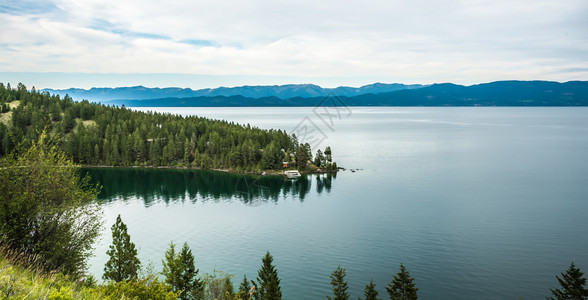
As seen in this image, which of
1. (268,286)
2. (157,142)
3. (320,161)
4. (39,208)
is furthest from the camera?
(157,142)

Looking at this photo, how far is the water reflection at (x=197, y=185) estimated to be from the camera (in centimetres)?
8338

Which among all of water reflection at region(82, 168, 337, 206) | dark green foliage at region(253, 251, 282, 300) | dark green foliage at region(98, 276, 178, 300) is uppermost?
dark green foliage at region(98, 276, 178, 300)

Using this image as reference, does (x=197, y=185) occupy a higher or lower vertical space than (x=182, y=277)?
lower

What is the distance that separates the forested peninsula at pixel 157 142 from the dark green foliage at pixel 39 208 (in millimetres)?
85667

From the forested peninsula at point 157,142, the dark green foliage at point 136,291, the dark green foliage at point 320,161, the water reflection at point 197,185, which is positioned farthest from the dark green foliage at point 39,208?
the dark green foliage at point 320,161

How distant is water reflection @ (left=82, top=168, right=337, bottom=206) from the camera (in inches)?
3282

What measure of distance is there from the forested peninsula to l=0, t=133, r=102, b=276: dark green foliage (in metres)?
85.7

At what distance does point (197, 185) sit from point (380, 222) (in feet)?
173

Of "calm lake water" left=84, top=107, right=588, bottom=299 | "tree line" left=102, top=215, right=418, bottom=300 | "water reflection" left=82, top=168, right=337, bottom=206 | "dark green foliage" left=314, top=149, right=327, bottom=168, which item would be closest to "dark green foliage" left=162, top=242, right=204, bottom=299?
"tree line" left=102, top=215, right=418, bottom=300

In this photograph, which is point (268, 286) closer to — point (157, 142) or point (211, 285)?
point (211, 285)

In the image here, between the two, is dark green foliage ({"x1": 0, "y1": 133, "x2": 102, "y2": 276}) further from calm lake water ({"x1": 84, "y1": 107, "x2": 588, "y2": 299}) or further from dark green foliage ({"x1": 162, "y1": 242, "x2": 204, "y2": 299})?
calm lake water ({"x1": 84, "y1": 107, "x2": 588, "y2": 299})

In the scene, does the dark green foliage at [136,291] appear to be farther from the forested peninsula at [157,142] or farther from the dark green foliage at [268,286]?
the forested peninsula at [157,142]

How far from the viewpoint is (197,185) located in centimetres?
9600

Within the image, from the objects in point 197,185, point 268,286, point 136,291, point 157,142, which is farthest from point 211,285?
point 157,142
